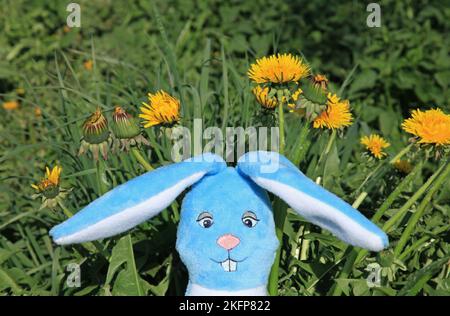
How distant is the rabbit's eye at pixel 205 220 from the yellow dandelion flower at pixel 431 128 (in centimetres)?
46

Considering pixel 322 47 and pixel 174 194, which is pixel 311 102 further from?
pixel 322 47

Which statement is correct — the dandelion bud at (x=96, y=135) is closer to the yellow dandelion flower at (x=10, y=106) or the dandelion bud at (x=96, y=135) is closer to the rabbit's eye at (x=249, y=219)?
the rabbit's eye at (x=249, y=219)

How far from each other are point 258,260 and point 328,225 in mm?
159

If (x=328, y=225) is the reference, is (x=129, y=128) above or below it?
above

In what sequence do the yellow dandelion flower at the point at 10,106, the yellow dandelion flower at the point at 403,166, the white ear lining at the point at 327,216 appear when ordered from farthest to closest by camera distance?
the yellow dandelion flower at the point at 10,106
the yellow dandelion flower at the point at 403,166
the white ear lining at the point at 327,216

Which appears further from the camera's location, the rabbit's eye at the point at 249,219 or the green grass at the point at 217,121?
the green grass at the point at 217,121

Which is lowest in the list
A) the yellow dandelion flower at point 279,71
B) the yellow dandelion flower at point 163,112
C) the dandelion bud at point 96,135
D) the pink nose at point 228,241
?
the pink nose at point 228,241

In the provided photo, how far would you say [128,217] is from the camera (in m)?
1.41

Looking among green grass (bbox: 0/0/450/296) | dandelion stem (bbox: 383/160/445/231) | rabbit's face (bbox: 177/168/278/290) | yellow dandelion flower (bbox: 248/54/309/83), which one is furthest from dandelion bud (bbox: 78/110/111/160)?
dandelion stem (bbox: 383/160/445/231)

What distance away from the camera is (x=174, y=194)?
1421mm

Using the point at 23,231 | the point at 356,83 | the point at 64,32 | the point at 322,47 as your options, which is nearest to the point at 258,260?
the point at 23,231

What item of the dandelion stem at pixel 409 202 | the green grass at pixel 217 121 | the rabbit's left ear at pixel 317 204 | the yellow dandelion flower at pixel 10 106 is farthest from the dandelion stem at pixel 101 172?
the yellow dandelion flower at pixel 10 106

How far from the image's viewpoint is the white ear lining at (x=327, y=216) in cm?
133

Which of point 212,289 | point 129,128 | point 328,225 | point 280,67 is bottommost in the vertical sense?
point 212,289
